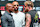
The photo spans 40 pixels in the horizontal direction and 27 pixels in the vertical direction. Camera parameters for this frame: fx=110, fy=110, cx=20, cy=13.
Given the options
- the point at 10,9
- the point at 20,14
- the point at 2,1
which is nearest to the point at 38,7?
the point at 2,1

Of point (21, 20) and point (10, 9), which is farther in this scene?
point (21, 20)

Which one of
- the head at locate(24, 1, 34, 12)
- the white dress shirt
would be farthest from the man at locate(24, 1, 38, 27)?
the white dress shirt

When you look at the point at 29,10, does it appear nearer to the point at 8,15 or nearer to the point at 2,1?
the point at 8,15

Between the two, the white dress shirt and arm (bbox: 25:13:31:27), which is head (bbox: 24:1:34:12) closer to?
arm (bbox: 25:13:31:27)

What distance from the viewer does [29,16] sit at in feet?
6.64

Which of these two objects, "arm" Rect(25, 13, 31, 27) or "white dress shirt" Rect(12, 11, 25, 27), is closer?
"arm" Rect(25, 13, 31, 27)

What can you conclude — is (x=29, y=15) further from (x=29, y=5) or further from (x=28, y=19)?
(x=29, y=5)

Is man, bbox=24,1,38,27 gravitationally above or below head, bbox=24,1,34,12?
below

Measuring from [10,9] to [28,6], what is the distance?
0.35 metres

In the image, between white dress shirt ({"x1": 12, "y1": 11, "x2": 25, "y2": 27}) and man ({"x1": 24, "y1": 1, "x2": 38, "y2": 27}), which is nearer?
man ({"x1": 24, "y1": 1, "x2": 38, "y2": 27})

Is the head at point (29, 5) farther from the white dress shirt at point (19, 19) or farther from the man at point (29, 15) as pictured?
the white dress shirt at point (19, 19)

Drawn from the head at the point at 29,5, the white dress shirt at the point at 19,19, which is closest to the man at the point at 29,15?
the head at the point at 29,5

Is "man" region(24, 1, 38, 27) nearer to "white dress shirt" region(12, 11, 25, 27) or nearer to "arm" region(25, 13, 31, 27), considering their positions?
"arm" region(25, 13, 31, 27)

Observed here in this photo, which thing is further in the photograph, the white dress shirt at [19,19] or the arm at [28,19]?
A: the white dress shirt at [19,19]
